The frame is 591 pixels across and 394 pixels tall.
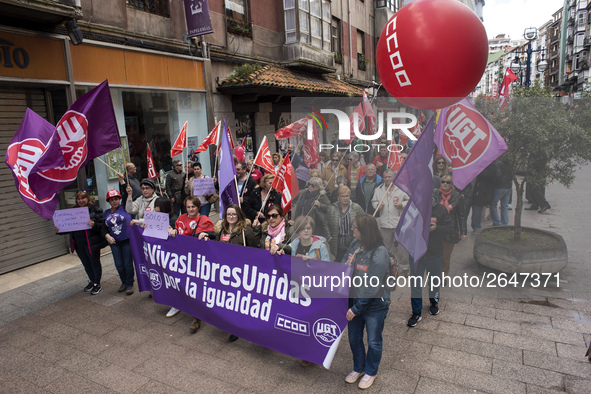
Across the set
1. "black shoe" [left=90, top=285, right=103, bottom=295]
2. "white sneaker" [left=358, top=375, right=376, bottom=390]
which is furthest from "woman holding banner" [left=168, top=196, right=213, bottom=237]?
"white sneaker" [left=358, top=375, right=376, bottom=390]

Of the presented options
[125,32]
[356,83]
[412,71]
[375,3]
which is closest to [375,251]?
[412,71]

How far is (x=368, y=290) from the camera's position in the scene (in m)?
3.65

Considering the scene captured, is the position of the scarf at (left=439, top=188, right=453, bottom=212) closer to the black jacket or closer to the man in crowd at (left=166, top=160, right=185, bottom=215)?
the black jacket

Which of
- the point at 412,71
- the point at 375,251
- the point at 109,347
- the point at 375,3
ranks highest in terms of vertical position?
the point at 375,3

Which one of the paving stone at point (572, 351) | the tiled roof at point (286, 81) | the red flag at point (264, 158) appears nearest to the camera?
the paving stone at point (572, 351)

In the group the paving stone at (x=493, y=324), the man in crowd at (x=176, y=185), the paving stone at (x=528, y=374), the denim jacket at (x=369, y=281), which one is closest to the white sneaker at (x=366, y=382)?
the denim jacket at (x=369, y=281)

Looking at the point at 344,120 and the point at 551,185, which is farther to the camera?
the point at 344,120

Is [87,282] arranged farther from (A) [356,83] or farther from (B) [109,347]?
(A) [356,83]

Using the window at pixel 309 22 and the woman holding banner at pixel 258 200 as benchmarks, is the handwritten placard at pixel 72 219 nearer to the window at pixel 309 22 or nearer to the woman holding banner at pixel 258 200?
the woman holding banner at pixel 258 200

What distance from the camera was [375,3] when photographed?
83.1 ft

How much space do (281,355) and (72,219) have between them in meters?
3.64

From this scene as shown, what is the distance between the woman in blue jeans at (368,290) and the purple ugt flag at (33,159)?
3.82 meters

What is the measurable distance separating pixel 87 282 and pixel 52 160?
9.01ft

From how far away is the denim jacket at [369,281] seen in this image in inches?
144
